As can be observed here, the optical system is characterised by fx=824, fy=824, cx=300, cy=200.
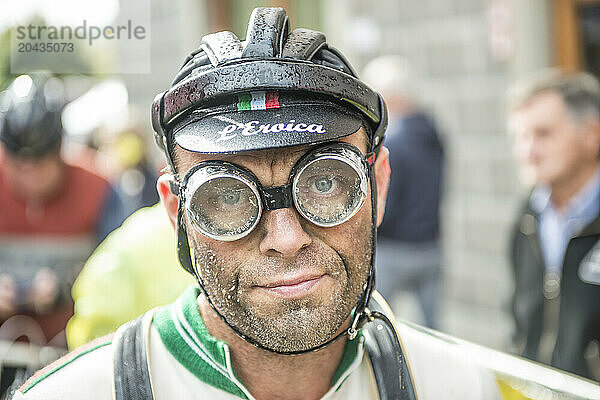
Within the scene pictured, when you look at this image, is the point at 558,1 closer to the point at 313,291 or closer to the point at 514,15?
the point at 514,15

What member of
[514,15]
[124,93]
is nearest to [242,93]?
[124,93]

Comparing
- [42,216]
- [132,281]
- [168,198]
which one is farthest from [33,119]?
[168,198]

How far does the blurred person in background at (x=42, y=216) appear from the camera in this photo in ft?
11.1

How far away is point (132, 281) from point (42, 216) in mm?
1509

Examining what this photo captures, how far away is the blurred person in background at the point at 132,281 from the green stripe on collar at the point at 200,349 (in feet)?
1.88

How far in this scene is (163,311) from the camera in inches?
70.4

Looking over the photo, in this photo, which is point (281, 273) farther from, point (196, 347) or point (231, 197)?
point (196, 347)

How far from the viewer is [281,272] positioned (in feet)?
5.07

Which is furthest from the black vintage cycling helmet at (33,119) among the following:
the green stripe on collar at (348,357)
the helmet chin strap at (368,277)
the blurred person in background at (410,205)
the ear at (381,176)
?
the blurred person in background at (410,205)

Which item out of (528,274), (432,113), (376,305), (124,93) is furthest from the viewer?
(432,113)

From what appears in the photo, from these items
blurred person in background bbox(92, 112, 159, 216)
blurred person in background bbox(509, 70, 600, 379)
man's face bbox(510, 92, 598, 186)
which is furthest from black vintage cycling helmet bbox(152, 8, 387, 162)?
blurred person in background bbox(92, 112, 159, 216)

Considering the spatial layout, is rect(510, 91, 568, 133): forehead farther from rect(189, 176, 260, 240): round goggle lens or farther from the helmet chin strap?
rect(189, 176, 260, 240): round goggle lens

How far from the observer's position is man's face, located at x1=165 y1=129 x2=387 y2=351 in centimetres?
154

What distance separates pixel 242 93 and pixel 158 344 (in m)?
0.56
